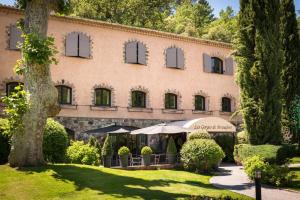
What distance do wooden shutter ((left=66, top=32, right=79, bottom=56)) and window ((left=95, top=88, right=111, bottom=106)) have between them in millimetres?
3093

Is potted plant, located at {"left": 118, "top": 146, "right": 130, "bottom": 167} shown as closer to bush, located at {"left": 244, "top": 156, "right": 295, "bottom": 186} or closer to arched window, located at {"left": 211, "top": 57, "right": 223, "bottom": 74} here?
bush, located at {"left": 244, "top": 156, "right": 295, "bottom": 186}

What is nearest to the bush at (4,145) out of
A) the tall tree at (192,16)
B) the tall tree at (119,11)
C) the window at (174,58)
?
the window at (174,58)

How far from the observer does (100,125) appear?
2462 centimetres

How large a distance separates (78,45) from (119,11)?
16549 millimetres

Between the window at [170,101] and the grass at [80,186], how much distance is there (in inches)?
536

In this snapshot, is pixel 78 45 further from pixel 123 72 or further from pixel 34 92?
pixel 34 92

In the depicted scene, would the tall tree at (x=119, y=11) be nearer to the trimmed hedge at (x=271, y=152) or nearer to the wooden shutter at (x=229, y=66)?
the wooden shutter at (x=229, y=66)

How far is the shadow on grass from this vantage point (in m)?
11.3

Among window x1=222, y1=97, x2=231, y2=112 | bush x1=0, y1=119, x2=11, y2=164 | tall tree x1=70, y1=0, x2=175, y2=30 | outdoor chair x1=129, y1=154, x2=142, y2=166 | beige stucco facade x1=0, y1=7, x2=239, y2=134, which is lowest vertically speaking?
outdoor chair x1=129, y1=154, x2=142, y2=166

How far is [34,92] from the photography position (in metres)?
13.5

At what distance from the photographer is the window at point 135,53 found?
26.0m

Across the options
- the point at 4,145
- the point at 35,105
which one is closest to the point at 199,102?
the point at 4,145

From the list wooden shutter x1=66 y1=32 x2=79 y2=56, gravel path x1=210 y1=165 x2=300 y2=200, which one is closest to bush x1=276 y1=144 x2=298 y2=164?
gravel path x1=210 y1=165 x2=300 y2=200

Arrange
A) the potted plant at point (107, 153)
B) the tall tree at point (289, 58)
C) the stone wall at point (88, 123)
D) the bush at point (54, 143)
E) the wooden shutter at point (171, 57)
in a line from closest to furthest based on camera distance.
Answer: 1. the bush at point (54, 143)
2. the potted plant at point (107, 153)
3. the tall tree at point (289, 58)
4. the stone wall at point (88, 123)
5. the wooden shutter at point (171, 57)
